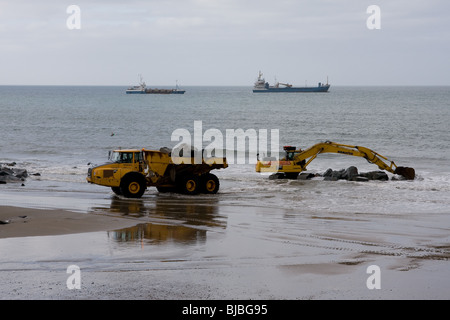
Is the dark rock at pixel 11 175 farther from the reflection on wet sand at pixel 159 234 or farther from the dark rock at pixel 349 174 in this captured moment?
the dark rock at pixel 349 174

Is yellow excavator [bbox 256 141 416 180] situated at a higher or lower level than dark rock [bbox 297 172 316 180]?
higher

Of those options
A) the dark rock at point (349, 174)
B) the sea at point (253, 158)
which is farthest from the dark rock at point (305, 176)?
the dark rock at point (349, 174)

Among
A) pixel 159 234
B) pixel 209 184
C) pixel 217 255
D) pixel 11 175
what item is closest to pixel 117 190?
pixel 209 184

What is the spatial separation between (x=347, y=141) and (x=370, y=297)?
156 ft

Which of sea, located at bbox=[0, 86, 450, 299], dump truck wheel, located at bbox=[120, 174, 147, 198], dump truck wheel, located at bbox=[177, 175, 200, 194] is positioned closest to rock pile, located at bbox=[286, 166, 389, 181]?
sea, located at bbox=[0, 86, 450, 299]

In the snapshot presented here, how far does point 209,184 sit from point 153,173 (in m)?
2.34

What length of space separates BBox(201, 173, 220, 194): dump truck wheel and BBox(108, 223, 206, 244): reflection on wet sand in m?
7.34

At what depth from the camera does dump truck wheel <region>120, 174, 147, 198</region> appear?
2388 cm

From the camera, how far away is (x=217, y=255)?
1452 centimetres

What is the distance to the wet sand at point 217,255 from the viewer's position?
1180 centimetres

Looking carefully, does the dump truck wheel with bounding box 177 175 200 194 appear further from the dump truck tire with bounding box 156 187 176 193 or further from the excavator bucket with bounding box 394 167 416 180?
the excavator bucket with bounding box 394 167 416 180

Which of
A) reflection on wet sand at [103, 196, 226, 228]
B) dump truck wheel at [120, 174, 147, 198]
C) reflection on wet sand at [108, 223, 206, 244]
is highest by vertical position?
dump truck wheel at [120, 174, 147, 198]

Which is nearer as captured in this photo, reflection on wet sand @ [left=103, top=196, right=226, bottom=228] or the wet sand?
the wet sand

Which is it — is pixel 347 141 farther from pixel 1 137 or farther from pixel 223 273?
pixel 223 273
